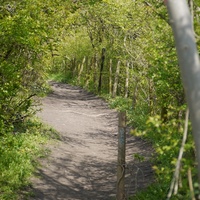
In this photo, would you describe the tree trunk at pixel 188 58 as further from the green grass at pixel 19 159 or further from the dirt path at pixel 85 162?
the green grass at pixel 19 159

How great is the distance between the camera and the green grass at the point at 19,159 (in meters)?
8.33

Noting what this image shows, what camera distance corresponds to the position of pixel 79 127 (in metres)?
18.5

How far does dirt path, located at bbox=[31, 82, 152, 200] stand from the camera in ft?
31.3

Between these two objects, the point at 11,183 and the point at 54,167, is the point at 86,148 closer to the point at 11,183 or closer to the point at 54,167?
the point at 54,167

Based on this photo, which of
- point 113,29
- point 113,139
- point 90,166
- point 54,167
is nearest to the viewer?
point 54,167

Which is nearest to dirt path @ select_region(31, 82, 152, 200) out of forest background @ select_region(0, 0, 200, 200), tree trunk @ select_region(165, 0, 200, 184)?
forest background @ select_region(0, 0, 200, 200)

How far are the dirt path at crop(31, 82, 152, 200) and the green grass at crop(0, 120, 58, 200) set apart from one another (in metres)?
0.35

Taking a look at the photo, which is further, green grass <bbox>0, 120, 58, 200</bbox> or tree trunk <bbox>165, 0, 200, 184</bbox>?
green grass <bbox>0, 120, 58, 200</bbox>

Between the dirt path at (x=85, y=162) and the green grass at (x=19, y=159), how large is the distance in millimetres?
349

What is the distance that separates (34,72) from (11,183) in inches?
268

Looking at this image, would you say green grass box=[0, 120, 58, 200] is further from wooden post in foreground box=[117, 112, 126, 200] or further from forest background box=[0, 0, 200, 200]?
wooden post in foreground box=[117, 112, 126, 200]

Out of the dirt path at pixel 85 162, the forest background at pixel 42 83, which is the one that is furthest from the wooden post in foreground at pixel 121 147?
the forest background at pixel 42 83

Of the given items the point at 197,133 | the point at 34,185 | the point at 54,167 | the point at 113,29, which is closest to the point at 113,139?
the point at 54,167

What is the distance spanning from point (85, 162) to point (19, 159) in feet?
10.4
